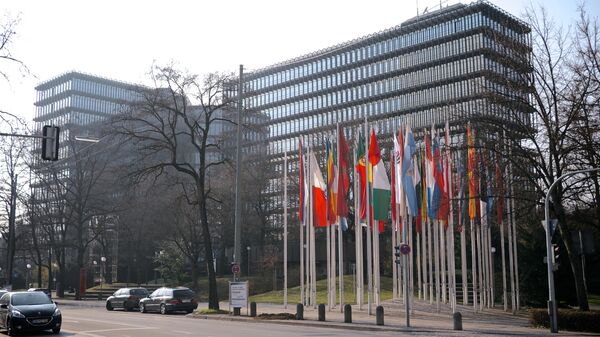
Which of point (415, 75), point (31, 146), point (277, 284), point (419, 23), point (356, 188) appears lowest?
point (277, 284)

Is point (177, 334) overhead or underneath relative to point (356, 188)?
underneath

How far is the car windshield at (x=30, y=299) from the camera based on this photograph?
23141 millimetres

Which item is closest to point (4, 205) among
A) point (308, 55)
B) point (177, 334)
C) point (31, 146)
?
point (31, 146)

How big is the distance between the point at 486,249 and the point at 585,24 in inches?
539

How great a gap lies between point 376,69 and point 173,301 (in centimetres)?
6288

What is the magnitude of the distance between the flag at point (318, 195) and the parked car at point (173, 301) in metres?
9.56

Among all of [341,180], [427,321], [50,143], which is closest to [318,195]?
[341,180]

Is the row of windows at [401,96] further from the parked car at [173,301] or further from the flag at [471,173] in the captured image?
the parked car at [173,301]

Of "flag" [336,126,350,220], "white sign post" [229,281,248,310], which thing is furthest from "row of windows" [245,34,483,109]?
"white sign post" [229,281,248,310]

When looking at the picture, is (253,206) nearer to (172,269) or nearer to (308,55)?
(172,269)

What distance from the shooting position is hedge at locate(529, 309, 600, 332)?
2288cm

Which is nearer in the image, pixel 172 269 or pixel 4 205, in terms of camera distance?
pixel 4 205

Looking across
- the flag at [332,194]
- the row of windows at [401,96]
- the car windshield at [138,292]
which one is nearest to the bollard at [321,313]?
the flag at [332,194]

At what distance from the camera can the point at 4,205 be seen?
5769 centimetres
